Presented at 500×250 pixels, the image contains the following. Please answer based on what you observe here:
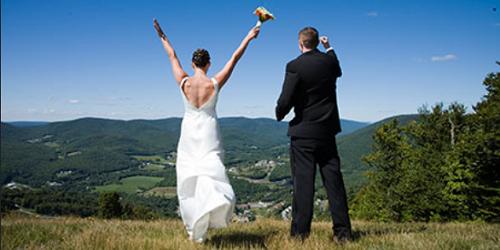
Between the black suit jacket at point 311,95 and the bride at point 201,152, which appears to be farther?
the black suit jacket at point 311,95

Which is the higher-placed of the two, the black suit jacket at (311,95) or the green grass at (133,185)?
the black suit jacket at (311,95)

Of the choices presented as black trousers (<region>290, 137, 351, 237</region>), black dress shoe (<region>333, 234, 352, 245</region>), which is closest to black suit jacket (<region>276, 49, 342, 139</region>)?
black trousers (<region>290, 137, 351, 237</region>)

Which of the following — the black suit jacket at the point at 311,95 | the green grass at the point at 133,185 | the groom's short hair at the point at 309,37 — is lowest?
the green grass at the point at 133,185

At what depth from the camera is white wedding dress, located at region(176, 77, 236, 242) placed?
17.4 ft

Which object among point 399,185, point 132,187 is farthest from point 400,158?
point 132,187

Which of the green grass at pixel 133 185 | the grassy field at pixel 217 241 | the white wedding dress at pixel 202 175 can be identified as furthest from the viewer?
the green grass at pixel 133 185

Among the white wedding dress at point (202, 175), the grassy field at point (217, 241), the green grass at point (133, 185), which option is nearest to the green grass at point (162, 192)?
the green grass at point (133, 185)

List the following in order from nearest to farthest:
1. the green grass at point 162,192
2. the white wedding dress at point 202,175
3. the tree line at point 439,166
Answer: the white wedding dress at point 202,175 < the tree line at point 439,166 < the green grass at point 162,192

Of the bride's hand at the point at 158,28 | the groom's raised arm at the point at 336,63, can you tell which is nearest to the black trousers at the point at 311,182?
the groom's raised arm at the point at 336,63

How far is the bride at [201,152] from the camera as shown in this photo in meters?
5.36

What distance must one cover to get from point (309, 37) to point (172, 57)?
6.52ft

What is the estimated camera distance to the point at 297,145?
5777 millimetres

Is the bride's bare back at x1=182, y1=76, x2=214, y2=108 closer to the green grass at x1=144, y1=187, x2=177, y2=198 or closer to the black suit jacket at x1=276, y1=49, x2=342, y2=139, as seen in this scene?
the black suit jacket at x1=276, y1=49, x2=342, y2=139

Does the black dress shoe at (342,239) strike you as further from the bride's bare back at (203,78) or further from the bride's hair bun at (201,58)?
the bride's hair bun at (201,58)
